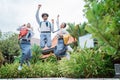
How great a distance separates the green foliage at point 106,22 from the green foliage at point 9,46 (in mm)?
38651

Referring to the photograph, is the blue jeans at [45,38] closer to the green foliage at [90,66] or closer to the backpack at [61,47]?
the backpack at [61,47]

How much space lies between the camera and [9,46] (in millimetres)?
47188

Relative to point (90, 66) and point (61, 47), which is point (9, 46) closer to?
point (61, 47)

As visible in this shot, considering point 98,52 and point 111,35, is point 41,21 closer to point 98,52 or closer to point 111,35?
point 98,52

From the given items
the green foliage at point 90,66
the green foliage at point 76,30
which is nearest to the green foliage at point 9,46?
the green foliage at point 76,30

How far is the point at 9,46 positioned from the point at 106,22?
42617 mm

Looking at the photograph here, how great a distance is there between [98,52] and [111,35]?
3.85 metres

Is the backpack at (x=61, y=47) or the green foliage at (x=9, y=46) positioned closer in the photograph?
the backpack at (x=61, y=47)

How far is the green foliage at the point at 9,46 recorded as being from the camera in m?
45.5

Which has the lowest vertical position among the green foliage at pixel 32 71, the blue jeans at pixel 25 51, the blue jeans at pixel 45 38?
the green foliage at pixel 32 71

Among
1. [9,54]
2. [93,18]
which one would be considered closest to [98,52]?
[93,18]

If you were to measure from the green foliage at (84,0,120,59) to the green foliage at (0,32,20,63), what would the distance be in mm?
38651

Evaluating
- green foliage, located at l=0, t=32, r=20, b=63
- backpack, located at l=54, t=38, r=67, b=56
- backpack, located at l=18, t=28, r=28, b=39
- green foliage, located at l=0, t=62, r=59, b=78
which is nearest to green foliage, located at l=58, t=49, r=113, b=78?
green foliage, located at l=0, t=62, r=59, b=78

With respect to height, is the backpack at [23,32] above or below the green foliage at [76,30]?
below
